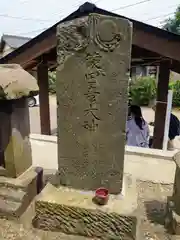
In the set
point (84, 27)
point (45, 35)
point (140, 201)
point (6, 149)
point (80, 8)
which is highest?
point (80, 8)

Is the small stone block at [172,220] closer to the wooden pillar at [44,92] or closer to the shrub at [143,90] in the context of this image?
the wooden pillar at [44,92]

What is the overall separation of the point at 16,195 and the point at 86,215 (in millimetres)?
915

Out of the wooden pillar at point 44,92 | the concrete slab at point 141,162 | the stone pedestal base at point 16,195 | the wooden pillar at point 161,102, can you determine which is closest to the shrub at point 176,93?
the wooden pillar at point 161,102

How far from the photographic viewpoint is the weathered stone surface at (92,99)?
1.99 meters

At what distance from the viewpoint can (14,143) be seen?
259 centimetres

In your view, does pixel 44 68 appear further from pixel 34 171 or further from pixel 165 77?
pixel 34 171

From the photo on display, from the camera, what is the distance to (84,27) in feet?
6.59

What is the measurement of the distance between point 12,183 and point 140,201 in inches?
64.2

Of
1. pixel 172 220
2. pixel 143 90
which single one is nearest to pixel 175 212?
pixel 172 220

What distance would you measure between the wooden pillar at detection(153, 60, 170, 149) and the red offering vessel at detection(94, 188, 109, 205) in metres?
3.08

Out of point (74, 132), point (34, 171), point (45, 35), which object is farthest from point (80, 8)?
point (34, 171)

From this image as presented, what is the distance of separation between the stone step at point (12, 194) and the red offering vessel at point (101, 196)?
92cm

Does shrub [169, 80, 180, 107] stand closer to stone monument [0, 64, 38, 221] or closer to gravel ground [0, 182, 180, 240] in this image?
gravel ground [0, 182, 180, 240]

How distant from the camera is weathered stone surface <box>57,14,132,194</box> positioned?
1994 mm
